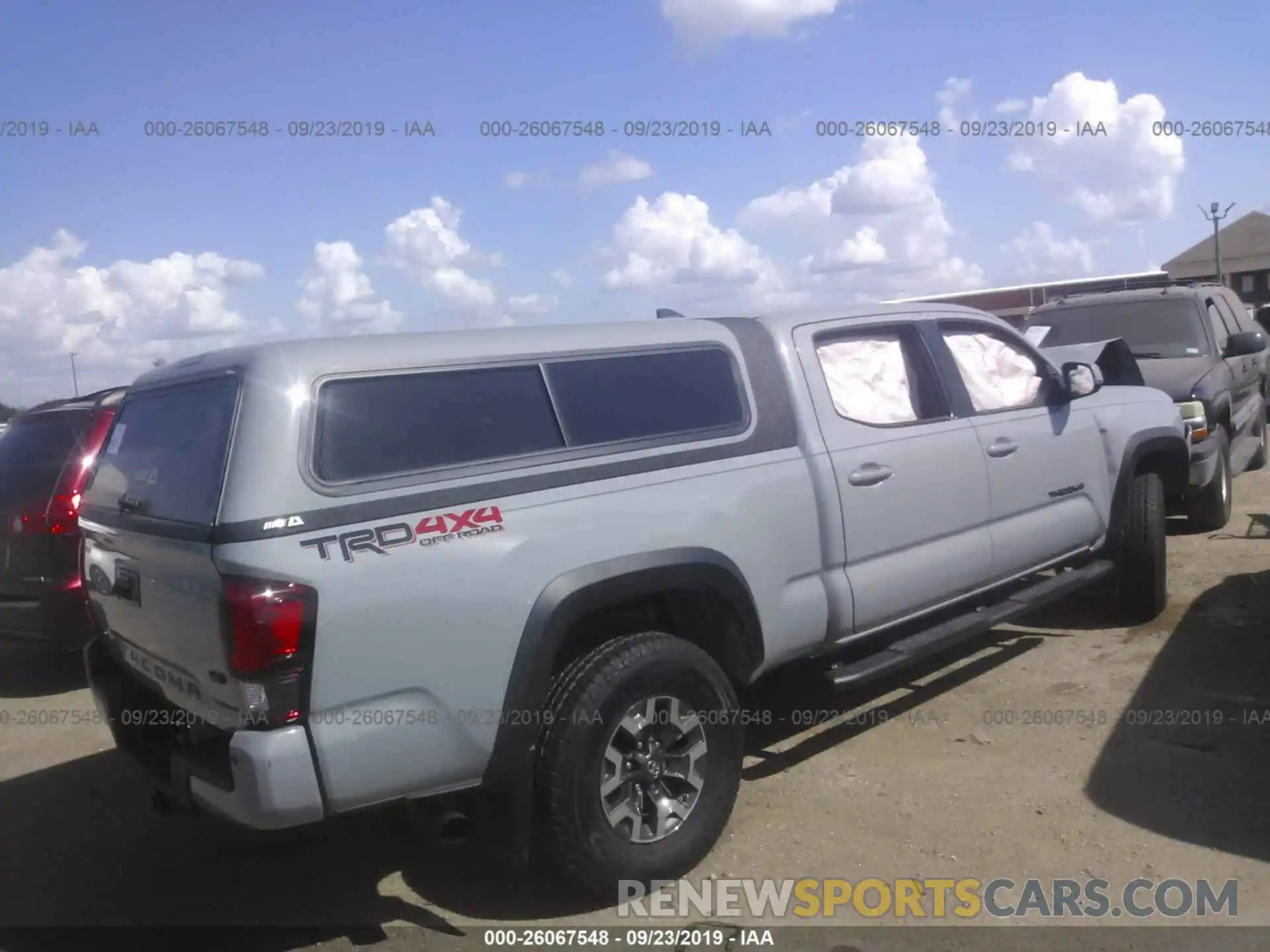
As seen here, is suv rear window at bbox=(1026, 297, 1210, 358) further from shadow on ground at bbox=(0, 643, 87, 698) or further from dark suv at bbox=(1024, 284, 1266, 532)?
shadow on ground at bbox=(0, 643, 87, 698)

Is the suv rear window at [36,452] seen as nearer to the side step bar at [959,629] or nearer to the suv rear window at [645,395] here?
the suv rear window at [645,395]

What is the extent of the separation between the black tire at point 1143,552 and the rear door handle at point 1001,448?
1.25m

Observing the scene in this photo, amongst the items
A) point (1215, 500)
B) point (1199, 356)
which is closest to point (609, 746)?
point (1215, 500)

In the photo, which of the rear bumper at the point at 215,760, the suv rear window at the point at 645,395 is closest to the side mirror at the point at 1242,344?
the suv rear window at the point at 645,395

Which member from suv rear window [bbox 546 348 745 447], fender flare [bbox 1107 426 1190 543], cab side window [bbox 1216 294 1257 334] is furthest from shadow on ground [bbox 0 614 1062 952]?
cab side window [bbox 1216 294 1257 334]

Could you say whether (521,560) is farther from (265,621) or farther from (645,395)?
(645,395)

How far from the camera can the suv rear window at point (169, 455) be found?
3248mm

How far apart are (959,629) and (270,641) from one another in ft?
10.4

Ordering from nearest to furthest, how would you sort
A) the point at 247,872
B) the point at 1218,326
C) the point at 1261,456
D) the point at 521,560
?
the point at 521,560
the point at 247,872
the point at 1218,326
the point at 1261,456

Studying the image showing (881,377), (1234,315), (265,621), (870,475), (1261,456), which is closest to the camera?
(265,621)

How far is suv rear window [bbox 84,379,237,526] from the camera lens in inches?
128

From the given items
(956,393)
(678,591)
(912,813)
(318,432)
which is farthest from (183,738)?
(956,393)

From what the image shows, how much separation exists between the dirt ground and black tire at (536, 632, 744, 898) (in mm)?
192

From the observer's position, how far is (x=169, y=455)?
3.62 metres
